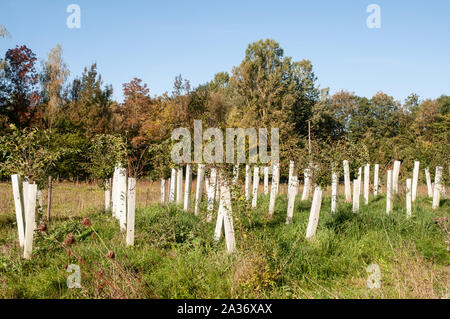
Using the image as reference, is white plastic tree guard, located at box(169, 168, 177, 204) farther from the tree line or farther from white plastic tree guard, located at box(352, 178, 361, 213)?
white plastic tree guard, located at box(352, 178, 361, 213)

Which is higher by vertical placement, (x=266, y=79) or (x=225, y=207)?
(x=266, y=79)

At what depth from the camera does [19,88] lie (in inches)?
1070

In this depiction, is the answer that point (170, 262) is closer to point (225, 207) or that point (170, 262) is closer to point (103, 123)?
point (225, 207)

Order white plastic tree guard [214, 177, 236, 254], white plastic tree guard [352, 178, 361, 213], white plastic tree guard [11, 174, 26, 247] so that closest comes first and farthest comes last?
1. white plastic tree guard [214, 177, 236, 254]
2. white plastic tree guard [11, 174, 26, 247]
3. white plastic tree guard [352, 178, 361, 213]

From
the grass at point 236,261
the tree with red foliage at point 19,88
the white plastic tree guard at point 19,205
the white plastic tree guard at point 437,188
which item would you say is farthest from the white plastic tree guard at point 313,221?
the tree with red foliage at point 19,88

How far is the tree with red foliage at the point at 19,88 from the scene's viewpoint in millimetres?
23938

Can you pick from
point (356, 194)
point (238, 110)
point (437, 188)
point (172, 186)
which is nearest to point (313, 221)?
point (356, 194)

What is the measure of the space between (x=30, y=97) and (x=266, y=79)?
21843 mm

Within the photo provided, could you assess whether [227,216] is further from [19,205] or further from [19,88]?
[19,88]

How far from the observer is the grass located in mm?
3879

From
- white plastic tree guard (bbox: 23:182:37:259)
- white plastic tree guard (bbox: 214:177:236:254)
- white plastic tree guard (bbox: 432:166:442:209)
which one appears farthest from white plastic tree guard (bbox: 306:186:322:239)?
white plastic tree guard (bbox: 432:166:442:209)

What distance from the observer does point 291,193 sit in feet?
25.2

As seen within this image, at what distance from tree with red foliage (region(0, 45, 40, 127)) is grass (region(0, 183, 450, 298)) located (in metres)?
20.1
